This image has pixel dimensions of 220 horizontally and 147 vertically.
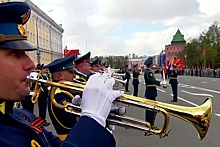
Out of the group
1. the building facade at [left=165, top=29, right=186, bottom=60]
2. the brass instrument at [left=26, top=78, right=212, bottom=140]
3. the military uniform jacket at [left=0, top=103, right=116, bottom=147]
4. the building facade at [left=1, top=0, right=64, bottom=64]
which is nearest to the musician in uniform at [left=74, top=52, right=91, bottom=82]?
the brass instrument at [left=26, top=78, right=212, bottom=140]

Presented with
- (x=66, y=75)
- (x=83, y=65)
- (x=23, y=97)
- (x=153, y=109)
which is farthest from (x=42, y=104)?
(x=23, y=97)

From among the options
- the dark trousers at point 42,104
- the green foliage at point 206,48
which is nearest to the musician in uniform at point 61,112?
the dark trousers at point 42,104

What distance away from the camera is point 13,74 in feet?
5.18

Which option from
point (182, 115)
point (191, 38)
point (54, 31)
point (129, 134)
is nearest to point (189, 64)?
point (191, 38)


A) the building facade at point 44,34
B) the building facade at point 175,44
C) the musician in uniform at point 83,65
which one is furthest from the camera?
the building facade at point 175,44

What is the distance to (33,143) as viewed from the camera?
1665 mm

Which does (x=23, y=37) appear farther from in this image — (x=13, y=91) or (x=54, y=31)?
(x=54, y=31)

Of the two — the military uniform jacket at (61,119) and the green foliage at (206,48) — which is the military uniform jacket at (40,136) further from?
the green foliage at (206,48)

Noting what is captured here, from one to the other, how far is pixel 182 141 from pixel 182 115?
4.77 m

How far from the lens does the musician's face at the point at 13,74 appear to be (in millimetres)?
1565

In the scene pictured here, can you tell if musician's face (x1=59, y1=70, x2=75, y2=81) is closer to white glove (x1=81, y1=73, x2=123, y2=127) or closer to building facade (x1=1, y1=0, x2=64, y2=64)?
white glove (x1=81, y1=73, x2=123, y2=127)

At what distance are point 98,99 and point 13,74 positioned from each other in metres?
0.45

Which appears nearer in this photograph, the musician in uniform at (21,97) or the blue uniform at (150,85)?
the musician in uniform at (21,97)

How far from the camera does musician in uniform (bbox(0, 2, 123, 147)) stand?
62.3 inches
